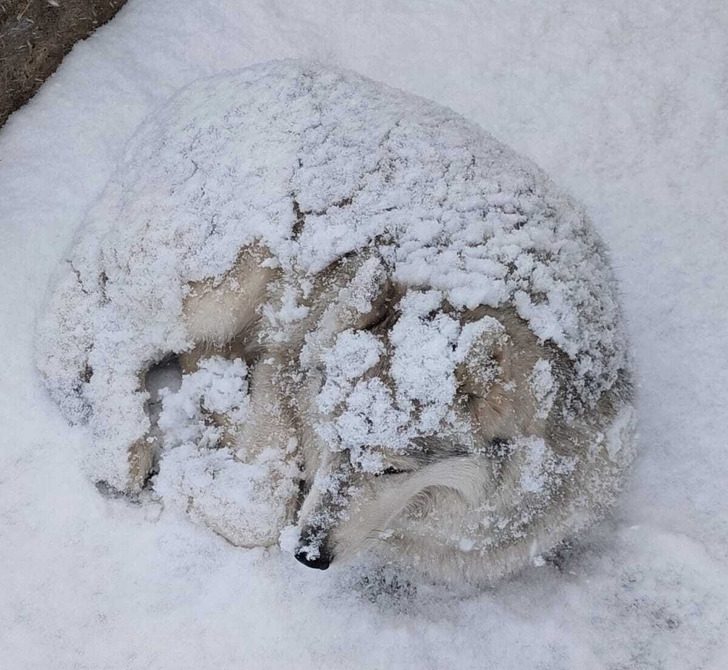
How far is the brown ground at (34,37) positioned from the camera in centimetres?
380

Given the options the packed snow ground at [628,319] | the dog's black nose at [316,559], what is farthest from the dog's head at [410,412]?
the packed snow ground at [628,319]

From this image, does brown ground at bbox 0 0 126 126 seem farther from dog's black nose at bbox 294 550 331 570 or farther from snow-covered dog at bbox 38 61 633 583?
dog's black nose at bbox 294 550 331 570

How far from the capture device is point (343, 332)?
2736 mm

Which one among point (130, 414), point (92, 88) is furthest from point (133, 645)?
point (92, 88)

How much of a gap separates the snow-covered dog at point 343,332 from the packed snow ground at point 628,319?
0.28m

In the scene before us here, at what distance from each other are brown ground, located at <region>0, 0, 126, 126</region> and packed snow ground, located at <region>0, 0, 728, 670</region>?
0.23 ft

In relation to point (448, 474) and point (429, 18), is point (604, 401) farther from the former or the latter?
point (429, 18)

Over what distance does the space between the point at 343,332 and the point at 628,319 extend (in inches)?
70.8

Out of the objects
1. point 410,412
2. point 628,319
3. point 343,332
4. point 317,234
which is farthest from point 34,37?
point 628,319

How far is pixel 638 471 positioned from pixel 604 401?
2.56 feet

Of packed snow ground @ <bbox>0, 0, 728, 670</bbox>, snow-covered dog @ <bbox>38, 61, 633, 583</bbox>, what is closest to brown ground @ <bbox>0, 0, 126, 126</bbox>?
packed snow ground @ <bbox>0, 0, 728, 670</bbox>

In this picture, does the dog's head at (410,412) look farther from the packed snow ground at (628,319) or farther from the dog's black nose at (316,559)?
the packed snow ground at (628,319)

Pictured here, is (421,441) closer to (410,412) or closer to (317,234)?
(410,412)

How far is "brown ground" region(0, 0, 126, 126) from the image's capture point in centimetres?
380
